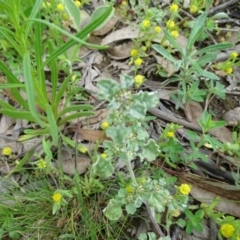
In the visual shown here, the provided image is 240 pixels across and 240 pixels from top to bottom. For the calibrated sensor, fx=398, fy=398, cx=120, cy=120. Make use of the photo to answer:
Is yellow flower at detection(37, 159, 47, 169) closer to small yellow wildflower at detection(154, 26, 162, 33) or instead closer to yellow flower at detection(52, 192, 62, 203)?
yellow flower at detection(52, 192, 62, 203)

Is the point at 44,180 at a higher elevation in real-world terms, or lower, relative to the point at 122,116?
lower

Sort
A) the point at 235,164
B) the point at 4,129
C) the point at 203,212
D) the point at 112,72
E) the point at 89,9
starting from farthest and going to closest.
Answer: the point at 89,9
the point at 112,72
the point at 4,129
the point at 235,164
the point at 203,212

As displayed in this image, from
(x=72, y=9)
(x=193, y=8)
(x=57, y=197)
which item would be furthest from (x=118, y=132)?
(x=193, y=8)

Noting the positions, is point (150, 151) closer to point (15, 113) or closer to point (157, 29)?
point (15, 113)

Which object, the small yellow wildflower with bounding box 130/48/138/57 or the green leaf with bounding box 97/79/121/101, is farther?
the small yellow wildflower with bounding box 130/48/138/57

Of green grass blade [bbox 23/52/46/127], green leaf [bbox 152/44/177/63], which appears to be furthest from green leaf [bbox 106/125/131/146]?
green leaf [bbox 152/44/177/63]

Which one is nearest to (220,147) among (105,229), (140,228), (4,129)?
(140,228)

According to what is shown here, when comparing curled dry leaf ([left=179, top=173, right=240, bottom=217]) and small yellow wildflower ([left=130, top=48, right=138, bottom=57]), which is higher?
small yellow wildflower ([left=130, top=48, right=138, bottom=57])

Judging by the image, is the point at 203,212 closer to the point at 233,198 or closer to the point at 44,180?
the point at 233,198

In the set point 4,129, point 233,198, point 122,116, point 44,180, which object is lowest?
point 233,198
